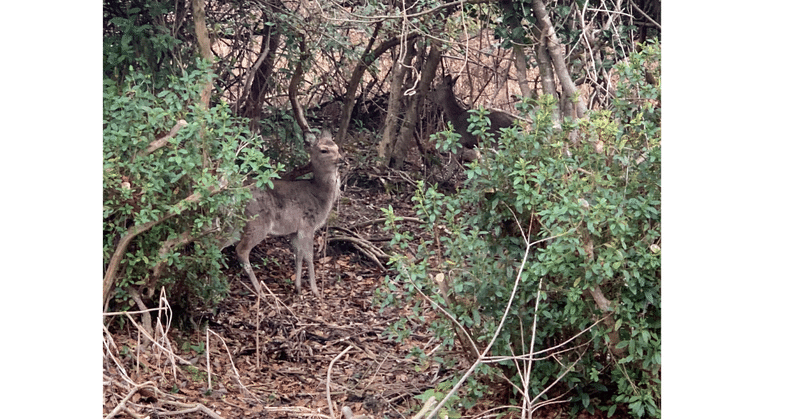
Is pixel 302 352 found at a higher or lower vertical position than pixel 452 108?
lower

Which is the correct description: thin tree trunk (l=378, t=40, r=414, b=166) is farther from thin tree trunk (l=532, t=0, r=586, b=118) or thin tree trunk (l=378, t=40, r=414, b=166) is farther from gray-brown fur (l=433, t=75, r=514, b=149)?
thin tree trunk (l=532, t=0, r=586, b=118)

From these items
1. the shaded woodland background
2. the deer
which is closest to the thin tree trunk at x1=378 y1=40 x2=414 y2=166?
the shaded woodland background

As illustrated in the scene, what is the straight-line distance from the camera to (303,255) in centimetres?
488

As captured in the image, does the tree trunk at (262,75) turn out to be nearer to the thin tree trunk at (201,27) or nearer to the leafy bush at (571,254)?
the thin tree trunk at (201,27)

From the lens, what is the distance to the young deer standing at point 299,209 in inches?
180

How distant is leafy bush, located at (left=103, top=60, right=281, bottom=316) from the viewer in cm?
365

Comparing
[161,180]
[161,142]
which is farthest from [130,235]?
[161,142]

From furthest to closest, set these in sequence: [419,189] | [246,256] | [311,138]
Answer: [311,138]
[246,256]
[419,189]

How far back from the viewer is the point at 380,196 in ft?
18.4

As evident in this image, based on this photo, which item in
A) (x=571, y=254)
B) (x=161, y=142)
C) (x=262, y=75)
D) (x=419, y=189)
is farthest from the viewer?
(x=262, y=75)

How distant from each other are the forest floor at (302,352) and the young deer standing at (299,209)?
6.6 inches

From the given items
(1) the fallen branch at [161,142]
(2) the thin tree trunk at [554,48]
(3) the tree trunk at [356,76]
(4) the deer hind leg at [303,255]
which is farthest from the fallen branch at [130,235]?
(3) the tree trunk at [356,76]

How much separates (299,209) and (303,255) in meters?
0.27

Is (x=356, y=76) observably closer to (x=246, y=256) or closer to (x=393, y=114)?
(x=393, y=114)
